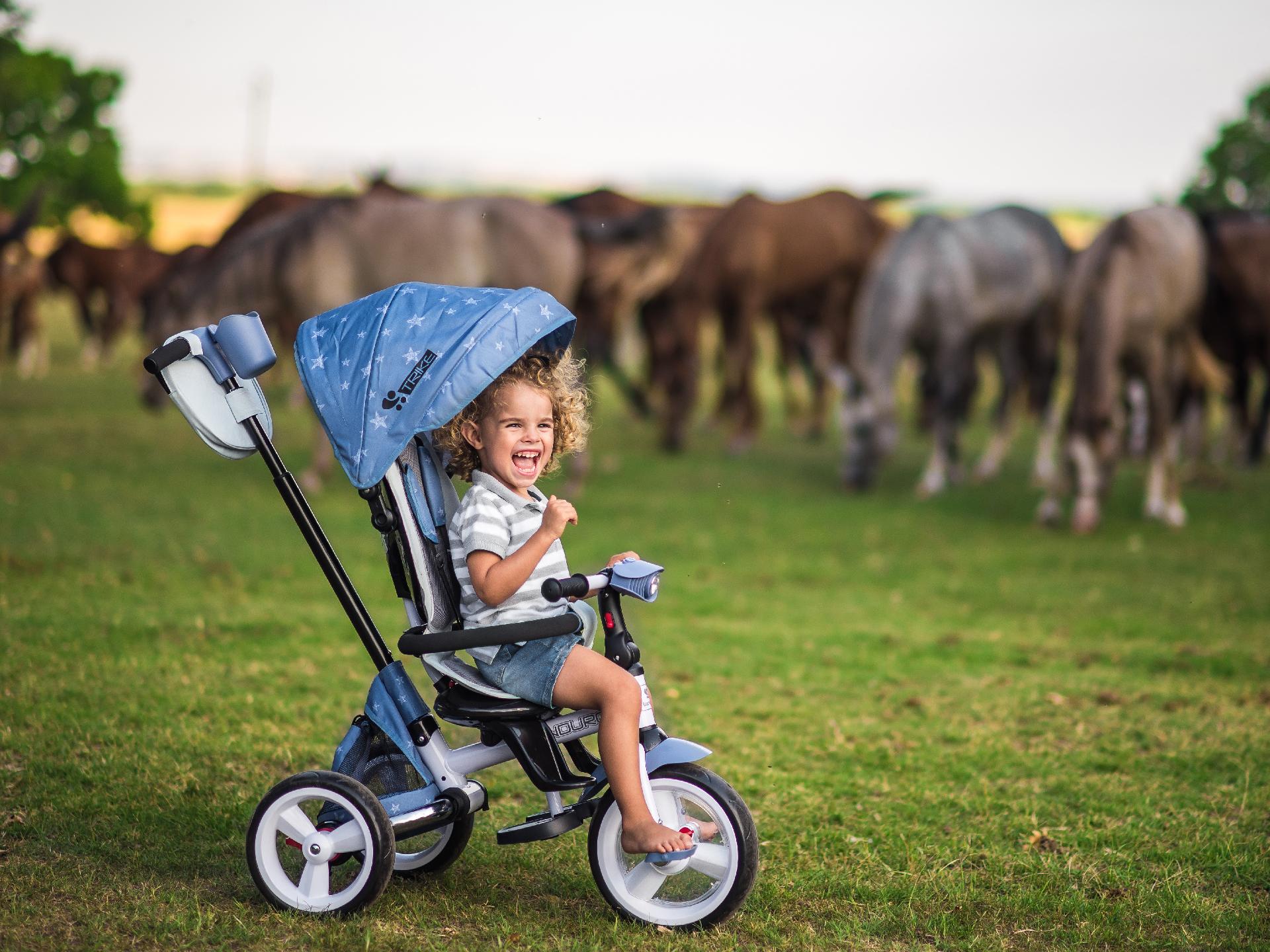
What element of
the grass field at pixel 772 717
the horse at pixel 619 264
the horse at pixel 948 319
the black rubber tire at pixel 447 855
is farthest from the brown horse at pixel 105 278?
→ the black rubber tire at pixel 447 855

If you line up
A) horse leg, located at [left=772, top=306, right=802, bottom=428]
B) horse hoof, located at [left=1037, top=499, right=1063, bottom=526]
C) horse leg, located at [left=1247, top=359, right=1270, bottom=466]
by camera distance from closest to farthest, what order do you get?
horse hoof, located at [left=1037, top=499, right=1063, bottom=526]
horse leg, located at [left=1247, top=359, right=1270, bottom=466]
horse leg, located at [left=772, top=306, right=802, bottom=428]

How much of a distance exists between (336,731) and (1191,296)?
26.1 feet

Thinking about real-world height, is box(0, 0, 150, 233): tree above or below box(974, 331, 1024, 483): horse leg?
above

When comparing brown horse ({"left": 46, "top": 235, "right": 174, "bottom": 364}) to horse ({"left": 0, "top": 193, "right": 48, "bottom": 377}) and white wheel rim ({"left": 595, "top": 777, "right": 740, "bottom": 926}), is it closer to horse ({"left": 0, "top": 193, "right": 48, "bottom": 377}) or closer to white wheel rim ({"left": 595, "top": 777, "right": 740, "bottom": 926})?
horse ({"left": 0, "top": 193, "right": 48, "bottom": 377})

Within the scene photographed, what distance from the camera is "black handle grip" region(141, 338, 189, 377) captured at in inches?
121

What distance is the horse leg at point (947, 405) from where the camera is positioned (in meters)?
11.2

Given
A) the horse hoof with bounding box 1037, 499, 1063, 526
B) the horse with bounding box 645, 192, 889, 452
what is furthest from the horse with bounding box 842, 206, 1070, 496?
the horse with bounding box 645, 192, 889, 452

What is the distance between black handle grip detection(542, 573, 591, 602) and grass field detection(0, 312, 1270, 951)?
0.89 metres

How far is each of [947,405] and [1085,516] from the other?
202cm

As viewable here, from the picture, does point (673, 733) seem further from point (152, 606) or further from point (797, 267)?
point (797, 267)

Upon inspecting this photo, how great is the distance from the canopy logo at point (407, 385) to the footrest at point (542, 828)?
1.11m

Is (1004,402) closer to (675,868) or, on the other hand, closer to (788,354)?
(788,354)

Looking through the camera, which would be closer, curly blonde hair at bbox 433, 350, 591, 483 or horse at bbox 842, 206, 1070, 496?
curly blonde hair at bbox 433, 350, 591, 483

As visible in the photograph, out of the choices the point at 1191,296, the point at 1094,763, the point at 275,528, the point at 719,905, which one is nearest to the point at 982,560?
the point at 1191,296
